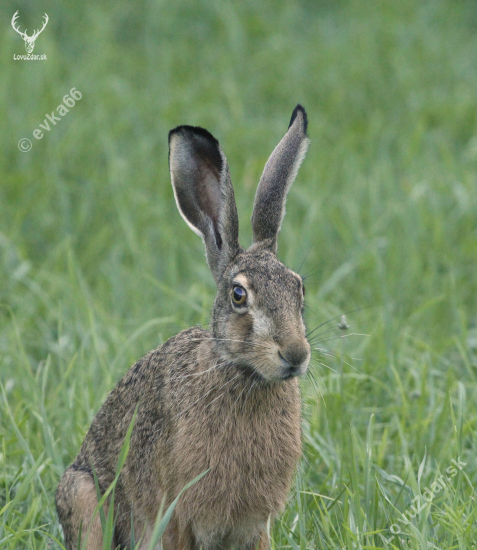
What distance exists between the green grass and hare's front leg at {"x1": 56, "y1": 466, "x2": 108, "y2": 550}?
0.42ft

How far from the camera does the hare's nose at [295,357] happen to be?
12.1 ft

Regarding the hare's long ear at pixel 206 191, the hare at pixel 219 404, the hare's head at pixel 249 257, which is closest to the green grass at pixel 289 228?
the hare at pixel 219 404

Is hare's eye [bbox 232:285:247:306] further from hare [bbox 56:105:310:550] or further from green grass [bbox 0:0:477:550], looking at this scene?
green grass [bbox 0:0:477:550]

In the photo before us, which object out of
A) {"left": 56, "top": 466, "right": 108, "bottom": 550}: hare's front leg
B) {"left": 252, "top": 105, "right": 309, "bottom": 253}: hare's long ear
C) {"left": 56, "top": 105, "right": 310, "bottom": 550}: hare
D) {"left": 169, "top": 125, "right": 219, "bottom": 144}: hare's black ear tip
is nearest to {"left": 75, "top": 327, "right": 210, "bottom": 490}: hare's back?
{"left": 56, "top": 105, "right": 310, "bottom": 550}: hare

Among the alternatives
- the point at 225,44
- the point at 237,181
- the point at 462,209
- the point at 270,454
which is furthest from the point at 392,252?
the point at 225,44

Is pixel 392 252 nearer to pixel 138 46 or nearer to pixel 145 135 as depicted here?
pixel 145 135

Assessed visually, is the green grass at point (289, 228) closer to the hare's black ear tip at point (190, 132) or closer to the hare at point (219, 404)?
the hare at point (219, 404)

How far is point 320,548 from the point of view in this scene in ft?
13.0

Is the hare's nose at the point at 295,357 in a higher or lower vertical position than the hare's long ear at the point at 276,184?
lower

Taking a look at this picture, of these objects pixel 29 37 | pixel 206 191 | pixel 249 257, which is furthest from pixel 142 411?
pixel 29 37

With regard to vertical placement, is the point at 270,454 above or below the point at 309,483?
above

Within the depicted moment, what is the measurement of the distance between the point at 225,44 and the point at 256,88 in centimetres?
117

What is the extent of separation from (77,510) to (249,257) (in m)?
1.38

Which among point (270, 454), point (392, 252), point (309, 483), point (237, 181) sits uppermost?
point (237, 181)
